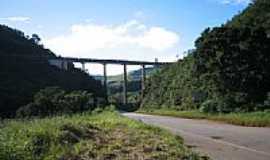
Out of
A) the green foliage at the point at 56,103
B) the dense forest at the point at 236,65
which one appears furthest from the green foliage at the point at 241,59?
the green foliage at the point at 56,103

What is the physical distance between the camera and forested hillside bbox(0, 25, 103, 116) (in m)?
69.6

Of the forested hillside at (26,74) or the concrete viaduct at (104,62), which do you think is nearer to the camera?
the forested hillside at (26,74)

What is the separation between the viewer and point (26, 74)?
276 feet

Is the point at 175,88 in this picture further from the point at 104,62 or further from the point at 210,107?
the point at 104,62

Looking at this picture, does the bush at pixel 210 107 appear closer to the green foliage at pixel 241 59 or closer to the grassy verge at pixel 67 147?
the green foliage at pixel 241 59

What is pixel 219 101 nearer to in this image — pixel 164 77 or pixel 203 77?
pixel 203 77

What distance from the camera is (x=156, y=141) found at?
544 inches

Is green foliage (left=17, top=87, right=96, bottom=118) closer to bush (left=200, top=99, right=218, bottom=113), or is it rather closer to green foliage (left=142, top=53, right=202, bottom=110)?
green foliage (left=142, top=53, right=202, bottom=110)

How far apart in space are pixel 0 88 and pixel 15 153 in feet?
198

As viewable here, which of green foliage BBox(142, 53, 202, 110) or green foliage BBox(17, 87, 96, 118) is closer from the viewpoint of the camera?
green foliage BBox(17, 87, 96, 118)

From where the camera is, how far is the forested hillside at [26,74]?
69.6 m

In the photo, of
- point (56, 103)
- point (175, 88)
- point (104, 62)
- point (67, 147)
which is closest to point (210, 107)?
point (56, 103)

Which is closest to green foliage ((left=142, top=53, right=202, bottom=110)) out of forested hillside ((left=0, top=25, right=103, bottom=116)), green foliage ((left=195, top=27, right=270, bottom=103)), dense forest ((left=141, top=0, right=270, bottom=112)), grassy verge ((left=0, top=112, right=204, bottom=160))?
dense forest ((left=141, top=0, right=270, bottom=112))

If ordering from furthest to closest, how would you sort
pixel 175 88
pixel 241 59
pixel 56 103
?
pixel 175 88 < pixel 56 103 < pixel 241 59
